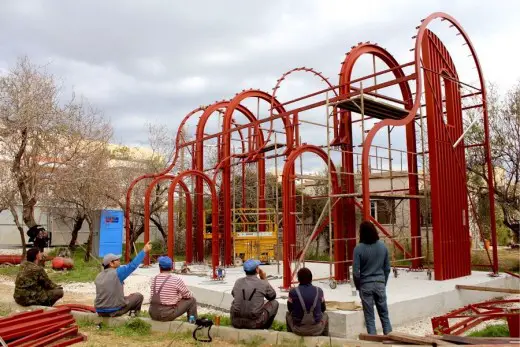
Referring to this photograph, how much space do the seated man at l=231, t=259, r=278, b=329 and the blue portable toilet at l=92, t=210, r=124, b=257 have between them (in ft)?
58.3

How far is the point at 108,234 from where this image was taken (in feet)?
76.8

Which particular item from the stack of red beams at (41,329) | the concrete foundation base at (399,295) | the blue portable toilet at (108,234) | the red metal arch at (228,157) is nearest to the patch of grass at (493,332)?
the concrete foundation base at (399,295)

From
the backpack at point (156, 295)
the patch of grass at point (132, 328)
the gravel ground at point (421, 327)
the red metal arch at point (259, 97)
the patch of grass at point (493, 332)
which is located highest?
the red metal arch at point (259, 97)

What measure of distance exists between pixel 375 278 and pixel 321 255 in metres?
16.2

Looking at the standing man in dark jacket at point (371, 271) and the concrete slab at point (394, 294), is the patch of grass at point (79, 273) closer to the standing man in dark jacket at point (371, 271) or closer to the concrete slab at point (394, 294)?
the concrete slab at point (394, 294)

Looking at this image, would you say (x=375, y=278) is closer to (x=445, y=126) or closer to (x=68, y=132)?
(x=445, y=126)

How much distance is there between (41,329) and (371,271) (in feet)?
15.1

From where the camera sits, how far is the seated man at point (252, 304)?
266 inches

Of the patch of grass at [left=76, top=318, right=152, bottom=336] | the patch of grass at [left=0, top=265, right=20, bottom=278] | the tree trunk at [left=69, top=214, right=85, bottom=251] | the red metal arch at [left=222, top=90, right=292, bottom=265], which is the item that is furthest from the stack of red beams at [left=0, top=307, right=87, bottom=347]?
the tree trunk at [left=69, top=214, right=85, bottom=251]

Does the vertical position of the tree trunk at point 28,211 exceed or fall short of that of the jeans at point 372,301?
it exceeds it

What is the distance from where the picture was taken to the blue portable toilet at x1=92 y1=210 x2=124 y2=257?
76.2ft

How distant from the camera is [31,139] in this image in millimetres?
16766

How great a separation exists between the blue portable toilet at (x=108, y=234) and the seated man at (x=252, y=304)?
17760 mm

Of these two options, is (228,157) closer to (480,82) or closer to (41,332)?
(480,82)
